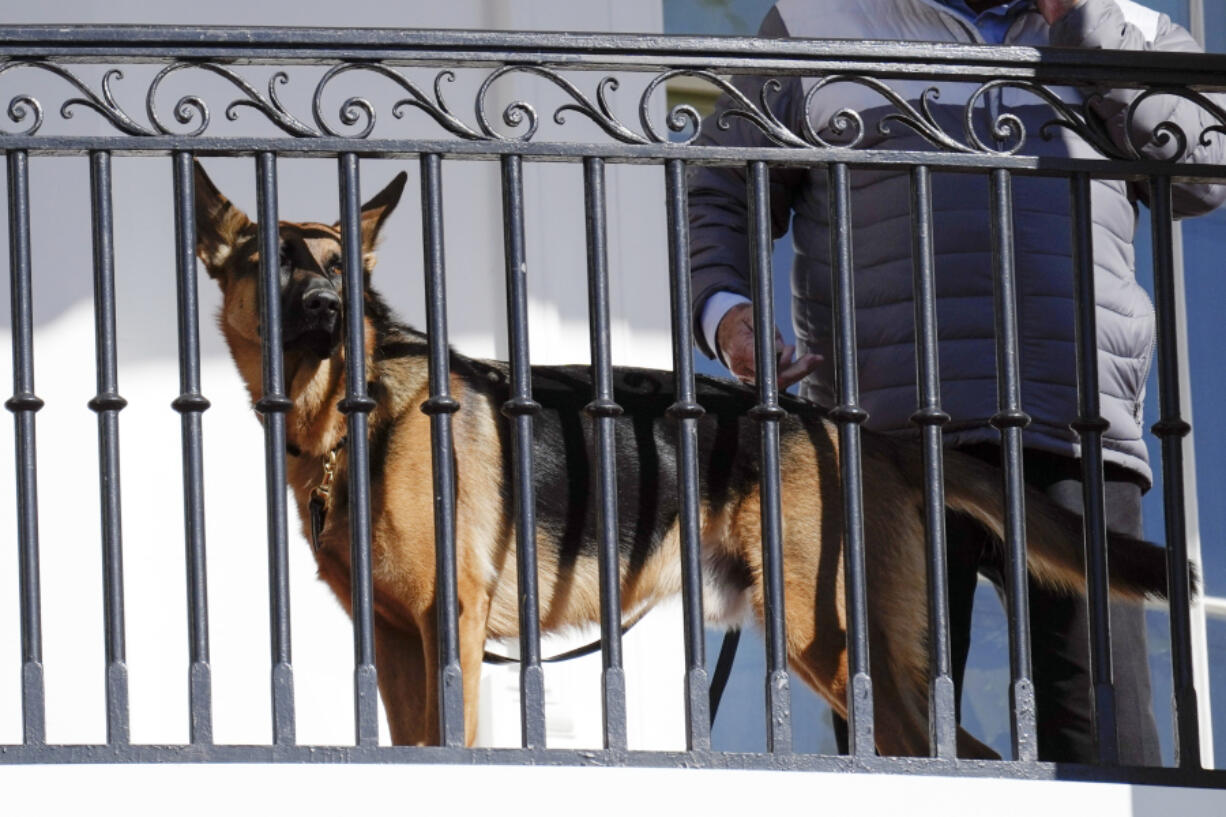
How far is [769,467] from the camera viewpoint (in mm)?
3480

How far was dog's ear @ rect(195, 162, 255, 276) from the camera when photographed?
4.56 meters

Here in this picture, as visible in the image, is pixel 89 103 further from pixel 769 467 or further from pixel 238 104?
pixel 769 467

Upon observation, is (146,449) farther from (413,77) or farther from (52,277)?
(413,77)

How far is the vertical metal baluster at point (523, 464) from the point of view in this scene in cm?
338

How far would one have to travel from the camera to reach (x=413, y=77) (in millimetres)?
5484

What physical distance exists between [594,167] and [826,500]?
1063 mm

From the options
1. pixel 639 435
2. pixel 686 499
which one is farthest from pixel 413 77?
pixel 686 499

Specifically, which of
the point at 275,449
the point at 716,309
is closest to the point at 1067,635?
the point at 716,309

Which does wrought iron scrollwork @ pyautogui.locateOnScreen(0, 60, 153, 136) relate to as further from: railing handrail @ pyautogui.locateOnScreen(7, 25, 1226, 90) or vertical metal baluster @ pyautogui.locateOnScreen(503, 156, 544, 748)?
vertical metal baluster @ pyautogui.locateOnScreen(503, 156, 544, 748)

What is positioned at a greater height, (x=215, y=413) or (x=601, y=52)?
(x=601, y=52)

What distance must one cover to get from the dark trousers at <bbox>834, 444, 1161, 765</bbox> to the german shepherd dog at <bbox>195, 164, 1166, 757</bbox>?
63 millimetres

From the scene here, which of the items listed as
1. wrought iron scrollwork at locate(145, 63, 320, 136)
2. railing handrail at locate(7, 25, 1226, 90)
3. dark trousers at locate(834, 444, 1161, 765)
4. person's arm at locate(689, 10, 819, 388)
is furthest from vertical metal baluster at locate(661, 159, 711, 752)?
dark trousers at locate(834, 444, 1161, 765)

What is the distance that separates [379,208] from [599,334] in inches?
64.2

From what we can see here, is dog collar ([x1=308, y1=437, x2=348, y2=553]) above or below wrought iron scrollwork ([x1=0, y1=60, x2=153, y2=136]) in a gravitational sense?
below
